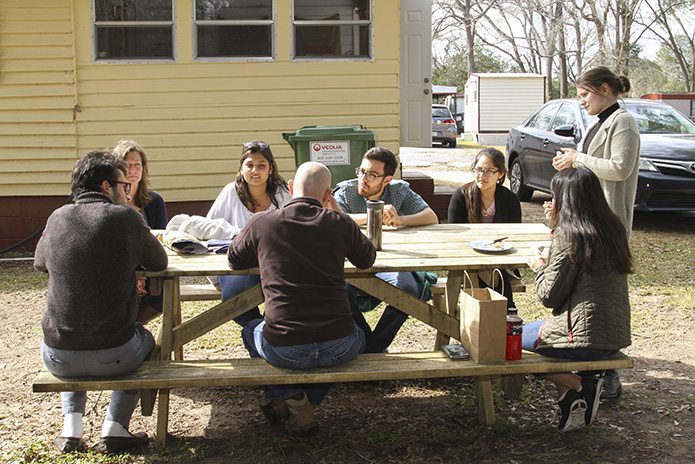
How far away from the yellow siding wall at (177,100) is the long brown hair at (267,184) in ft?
13.8

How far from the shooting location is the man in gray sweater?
332cm

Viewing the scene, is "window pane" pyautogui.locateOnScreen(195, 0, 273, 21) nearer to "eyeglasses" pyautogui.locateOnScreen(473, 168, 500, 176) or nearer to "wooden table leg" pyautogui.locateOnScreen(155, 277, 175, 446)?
"eyeglasses" pyautogui.locateOnScreen(473, 168, 500, 176)

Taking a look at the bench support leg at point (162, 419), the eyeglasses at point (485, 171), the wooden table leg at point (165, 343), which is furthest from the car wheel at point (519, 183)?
the bench support leg at point (162, 419)

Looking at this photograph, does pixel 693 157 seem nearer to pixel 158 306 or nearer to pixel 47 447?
pixel 158 306

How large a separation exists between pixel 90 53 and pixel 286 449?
6.21 meters

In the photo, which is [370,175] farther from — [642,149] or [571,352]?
[642,149]

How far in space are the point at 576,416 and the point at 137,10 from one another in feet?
22.1

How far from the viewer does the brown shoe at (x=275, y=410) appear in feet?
12.7

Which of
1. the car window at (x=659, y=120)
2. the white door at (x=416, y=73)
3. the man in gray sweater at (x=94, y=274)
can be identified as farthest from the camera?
the car window at (x=659, y=120)

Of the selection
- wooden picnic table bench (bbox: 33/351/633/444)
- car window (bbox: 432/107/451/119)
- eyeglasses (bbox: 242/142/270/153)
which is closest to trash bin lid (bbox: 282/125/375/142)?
eyeglasses (bbox: 242/142/270/153)

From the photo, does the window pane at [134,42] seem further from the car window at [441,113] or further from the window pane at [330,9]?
the car window at [441,113]

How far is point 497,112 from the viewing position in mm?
28906

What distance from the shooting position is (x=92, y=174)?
3.46 metres

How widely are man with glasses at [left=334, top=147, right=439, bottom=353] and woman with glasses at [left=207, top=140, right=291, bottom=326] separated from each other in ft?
1.37
